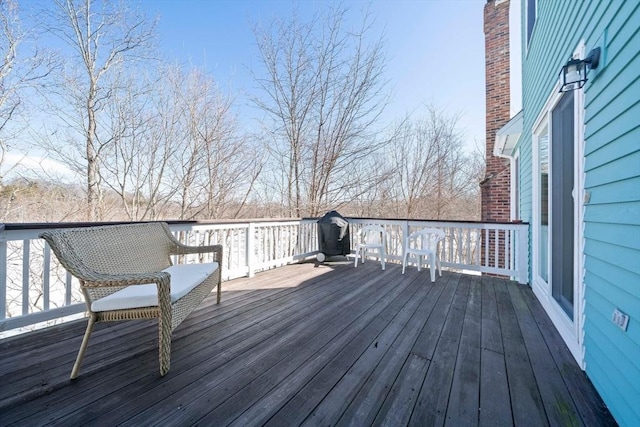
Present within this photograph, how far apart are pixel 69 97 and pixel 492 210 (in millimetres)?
10046

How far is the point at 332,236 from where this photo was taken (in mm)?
4773

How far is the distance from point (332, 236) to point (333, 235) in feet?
0.09

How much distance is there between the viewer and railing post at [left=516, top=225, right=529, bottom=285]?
3605 millimetres

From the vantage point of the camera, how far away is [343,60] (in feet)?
21.8

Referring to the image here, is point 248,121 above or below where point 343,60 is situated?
below

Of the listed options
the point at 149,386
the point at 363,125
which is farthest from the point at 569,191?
the point at 363,125

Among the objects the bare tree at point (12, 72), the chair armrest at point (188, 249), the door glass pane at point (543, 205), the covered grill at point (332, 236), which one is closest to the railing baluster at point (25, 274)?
the chair armrest at point (188, 249)

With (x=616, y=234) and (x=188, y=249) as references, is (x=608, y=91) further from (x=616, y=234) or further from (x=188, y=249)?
(x=188, y=249)

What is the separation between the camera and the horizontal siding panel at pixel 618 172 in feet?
3.81

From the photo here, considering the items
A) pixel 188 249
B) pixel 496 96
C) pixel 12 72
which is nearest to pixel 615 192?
pixel 188 249

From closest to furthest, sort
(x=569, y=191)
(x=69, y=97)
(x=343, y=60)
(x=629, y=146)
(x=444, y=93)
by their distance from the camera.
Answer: (x=629, y=146)
(x=569, y=191)
(x=69, y=97)
(x=343, y=60)
(x=444, y=93)

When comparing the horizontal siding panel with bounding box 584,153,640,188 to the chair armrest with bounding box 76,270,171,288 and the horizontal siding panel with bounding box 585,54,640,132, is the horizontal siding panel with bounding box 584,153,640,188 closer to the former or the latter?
the horizontal siding panel with bounding box 585,54,640,132

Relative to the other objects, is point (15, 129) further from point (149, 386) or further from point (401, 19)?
point (401, 19)

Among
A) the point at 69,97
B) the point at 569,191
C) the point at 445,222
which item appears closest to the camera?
the point at 569,191
